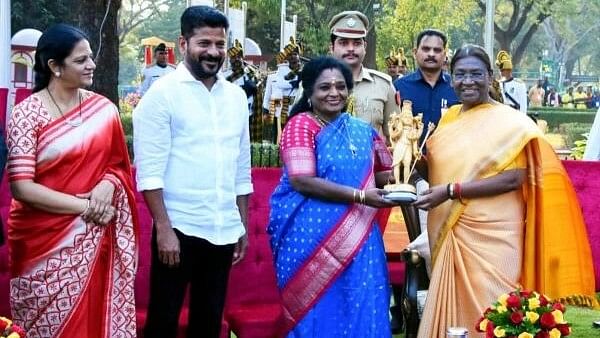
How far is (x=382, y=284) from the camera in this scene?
445 cm

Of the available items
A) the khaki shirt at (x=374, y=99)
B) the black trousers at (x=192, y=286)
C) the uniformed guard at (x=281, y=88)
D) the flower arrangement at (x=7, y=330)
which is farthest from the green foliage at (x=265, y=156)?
the flower arrangement at (x=7, y=330)

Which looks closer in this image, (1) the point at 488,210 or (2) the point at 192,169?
(2) the point at 192,169

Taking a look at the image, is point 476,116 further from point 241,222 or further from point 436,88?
point 436,88

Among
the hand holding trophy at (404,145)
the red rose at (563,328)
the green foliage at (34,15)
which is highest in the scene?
the green foliage at (34,15)

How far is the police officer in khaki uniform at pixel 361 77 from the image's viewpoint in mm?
5492

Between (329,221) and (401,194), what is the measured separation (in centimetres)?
37

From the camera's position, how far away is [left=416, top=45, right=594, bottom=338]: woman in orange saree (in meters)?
4.50

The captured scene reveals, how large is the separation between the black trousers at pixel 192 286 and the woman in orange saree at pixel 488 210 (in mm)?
939

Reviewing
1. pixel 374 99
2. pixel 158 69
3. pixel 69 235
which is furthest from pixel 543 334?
pixel 158 69

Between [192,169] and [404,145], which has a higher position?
[404,145]

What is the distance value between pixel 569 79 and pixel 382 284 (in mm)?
68747

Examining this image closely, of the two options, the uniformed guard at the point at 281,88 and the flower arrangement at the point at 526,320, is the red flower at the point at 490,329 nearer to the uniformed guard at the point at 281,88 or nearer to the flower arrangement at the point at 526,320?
the flower arrangement at the point at 526,320

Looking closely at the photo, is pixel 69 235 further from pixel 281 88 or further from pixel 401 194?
pixel 281 88

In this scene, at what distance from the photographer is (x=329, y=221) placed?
4.36 metres
